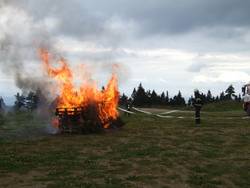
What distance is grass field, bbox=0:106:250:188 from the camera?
Result: 14505 millimetres

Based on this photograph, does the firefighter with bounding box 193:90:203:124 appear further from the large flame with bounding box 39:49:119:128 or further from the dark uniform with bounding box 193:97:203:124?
the large flame with bounding box 39:49:119:128

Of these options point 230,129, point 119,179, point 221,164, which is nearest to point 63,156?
point 119,179

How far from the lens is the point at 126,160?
18062 mm

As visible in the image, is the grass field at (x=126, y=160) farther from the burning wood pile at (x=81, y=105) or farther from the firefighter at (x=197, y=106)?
the firefighter at (x=197, y=106)

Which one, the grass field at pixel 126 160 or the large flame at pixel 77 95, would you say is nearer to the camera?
the grass field at pixel 126 160

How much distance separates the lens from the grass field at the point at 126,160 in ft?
47.6

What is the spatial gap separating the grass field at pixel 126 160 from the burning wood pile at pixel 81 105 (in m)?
1.70

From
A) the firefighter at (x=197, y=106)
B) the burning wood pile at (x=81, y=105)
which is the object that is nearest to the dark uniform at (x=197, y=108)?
the firefighter at (x=197, y=106)

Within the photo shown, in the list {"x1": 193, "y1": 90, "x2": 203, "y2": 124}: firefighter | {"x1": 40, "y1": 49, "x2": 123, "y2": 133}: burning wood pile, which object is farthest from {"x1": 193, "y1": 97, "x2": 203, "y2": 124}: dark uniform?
{"x1": 40, "y1": 49, "x2": 123, "y2": 133}: burning wood pile

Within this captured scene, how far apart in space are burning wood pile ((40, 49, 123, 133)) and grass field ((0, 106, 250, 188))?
67.0 inches

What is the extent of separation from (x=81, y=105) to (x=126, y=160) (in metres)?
11.1

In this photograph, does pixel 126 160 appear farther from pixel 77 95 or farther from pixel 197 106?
pixel 197 106

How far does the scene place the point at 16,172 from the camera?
15.6m

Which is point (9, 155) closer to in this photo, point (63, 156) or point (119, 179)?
point (63, 156)
